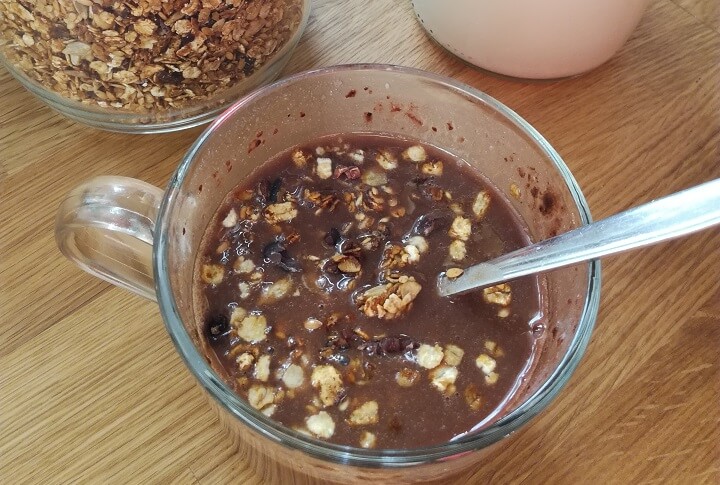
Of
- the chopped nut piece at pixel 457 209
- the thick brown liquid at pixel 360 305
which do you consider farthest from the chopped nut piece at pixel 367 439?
the chopped nut piece at pixel 457 209

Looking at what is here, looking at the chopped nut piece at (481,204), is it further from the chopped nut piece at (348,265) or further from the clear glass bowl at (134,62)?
the clear glass bowl at (134,62)

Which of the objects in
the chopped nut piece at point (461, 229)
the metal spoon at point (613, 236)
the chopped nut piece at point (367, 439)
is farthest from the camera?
the chopped nut piece at point (461, 229)

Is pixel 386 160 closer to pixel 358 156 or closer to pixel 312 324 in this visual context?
pixel 358 156

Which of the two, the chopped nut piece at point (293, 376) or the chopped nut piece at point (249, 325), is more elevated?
the chopped nut piece at point (249, 325)

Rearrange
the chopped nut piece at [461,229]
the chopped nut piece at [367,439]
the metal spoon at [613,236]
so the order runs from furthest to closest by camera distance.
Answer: the chopped nut piece at [461,229], the chopped nut piece at [367,439], the metal spoon at [613,236]

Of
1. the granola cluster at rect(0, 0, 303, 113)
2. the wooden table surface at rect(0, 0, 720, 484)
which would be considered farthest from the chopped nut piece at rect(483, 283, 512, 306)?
the granola cluster at rect(0, 0, 303, 113)

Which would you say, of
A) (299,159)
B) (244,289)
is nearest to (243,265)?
(244,289)

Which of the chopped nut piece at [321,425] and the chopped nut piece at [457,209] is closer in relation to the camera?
the chopped nut piece at [321,425]
